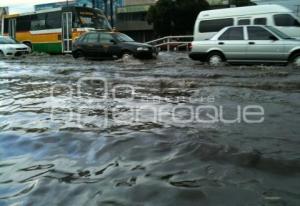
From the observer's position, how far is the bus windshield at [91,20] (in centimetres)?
2502

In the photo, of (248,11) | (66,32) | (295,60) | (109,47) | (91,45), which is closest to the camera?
(295,60)

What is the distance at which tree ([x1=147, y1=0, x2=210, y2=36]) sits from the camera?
152 ft

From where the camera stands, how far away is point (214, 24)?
1875 centimetres

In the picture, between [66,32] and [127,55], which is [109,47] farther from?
[66,32]

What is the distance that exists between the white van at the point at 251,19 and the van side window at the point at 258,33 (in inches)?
133

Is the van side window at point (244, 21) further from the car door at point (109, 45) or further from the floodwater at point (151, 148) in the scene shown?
the floodwater at point (151, 148)

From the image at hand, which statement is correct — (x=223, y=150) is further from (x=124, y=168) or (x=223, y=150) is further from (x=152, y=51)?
(x=152, y=51)

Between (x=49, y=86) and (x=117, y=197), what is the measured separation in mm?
7102

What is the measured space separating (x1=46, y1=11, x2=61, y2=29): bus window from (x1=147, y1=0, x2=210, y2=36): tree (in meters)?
21.7

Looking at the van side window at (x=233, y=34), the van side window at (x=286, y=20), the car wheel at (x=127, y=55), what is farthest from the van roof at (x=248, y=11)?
the car wheel at (x=127, y=55)

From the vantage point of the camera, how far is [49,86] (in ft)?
33.2

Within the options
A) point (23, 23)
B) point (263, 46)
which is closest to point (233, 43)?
point (263, 46)

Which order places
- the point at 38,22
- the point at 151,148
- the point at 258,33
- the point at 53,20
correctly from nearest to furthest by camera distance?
the point at 151,148 < the point at 258,33 < the point at 53,20 < the point at 38,22

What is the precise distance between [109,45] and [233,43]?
249 inches
